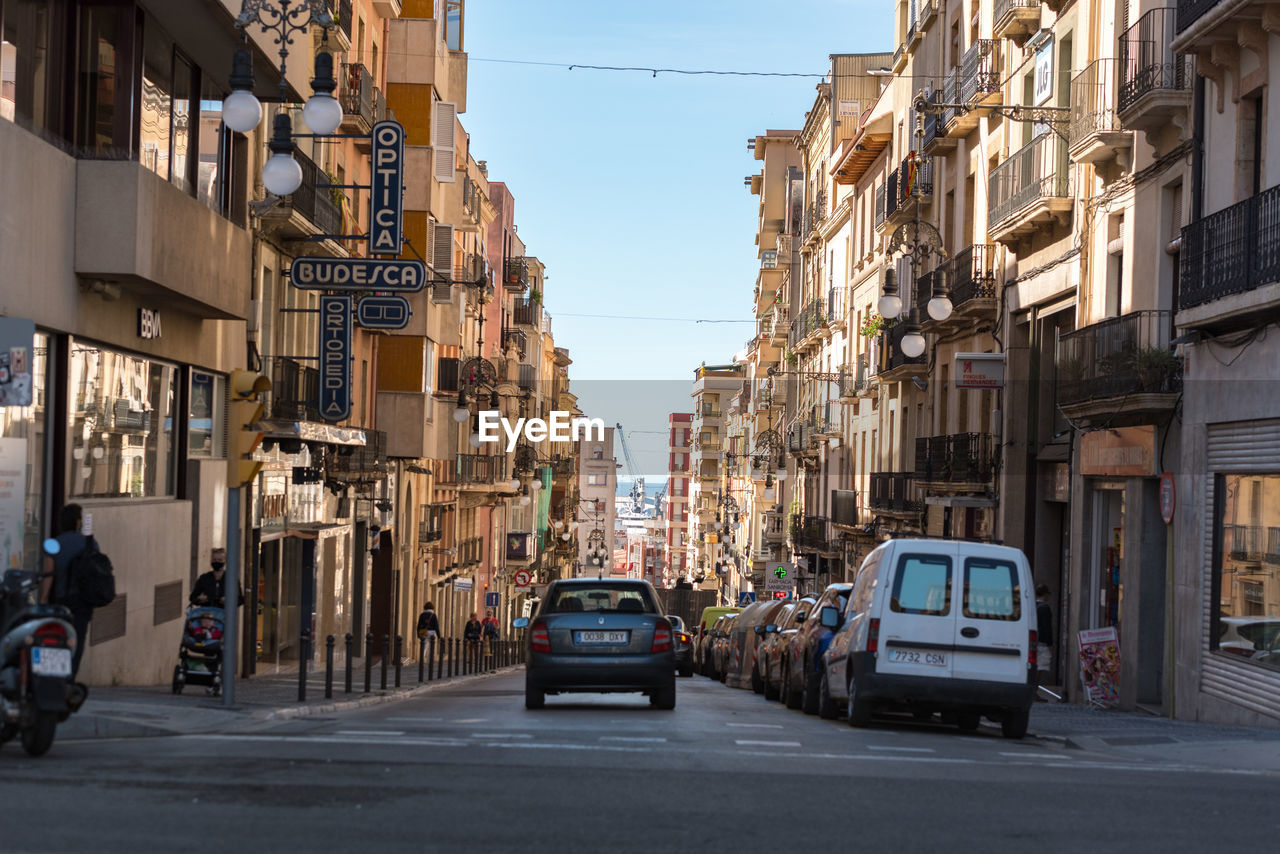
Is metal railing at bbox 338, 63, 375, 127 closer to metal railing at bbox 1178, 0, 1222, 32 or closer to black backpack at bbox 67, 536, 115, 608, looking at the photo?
metal railing at bbox 1178, 0, 1222, 32

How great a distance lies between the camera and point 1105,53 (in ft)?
89.2

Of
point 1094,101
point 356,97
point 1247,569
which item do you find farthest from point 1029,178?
point 356,97

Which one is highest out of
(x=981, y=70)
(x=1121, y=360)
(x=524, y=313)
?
(x=981, y=70)

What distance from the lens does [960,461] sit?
3447 cm

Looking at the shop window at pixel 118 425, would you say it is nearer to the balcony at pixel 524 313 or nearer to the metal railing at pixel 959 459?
the metal railing at pixel 959 459

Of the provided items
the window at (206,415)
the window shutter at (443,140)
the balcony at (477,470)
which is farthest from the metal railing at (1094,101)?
the balcony at (477,470)

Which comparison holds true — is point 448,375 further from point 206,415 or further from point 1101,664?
point 1101,664

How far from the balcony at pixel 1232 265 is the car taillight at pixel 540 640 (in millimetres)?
8573

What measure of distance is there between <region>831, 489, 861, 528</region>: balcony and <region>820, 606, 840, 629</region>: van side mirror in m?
30.8

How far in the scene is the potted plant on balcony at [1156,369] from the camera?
898 inches

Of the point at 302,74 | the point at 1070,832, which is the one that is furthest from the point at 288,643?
the point at 1070,832

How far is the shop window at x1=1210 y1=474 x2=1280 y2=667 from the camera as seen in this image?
19375mm

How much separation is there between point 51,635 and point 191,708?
512 centimetres

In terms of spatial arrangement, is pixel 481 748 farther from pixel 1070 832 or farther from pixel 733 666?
pixel 733 666
